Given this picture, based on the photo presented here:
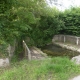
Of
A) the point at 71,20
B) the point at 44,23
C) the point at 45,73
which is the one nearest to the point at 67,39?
the point at 71,20

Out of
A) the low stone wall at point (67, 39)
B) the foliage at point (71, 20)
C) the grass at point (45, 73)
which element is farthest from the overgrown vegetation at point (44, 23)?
the grass at point (45, 73)

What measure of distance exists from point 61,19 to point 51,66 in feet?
31.5

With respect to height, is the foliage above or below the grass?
above

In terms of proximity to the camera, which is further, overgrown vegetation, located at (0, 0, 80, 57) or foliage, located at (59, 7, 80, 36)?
foliage, located at (59, 7, 80, 36)

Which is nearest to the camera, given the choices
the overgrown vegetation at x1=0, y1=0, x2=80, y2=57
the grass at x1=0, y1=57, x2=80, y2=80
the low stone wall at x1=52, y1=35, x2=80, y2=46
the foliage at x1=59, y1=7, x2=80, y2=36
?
the grass at x1=0, y1=57, x2=80, y2=80

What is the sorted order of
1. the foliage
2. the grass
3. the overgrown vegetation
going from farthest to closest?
the foliage → the overgrown vegetation → the grass

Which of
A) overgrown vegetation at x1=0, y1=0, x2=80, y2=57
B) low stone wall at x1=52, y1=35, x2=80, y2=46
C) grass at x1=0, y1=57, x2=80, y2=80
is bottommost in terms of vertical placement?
grass at x1=0, y1=57, x2=80, y2=80

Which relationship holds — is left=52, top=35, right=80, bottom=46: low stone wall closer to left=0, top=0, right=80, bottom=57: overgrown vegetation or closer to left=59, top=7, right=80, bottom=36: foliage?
left=0, top=0, right=80, bottom=57: overgrown vegetation

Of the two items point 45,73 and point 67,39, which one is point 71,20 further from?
point 45,73

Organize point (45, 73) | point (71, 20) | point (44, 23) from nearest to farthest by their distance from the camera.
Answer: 1. point (45, 73)
2. point (44, 23)
3. point (71, 20)

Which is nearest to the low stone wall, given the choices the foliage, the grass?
the foliage

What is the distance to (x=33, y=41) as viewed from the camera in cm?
1330

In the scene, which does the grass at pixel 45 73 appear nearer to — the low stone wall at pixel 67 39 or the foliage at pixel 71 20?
the low stone wall at pixel 67 39

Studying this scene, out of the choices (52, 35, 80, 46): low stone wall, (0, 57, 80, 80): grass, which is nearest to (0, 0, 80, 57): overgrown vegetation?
(52, 35, 80, 46): low stone wall
